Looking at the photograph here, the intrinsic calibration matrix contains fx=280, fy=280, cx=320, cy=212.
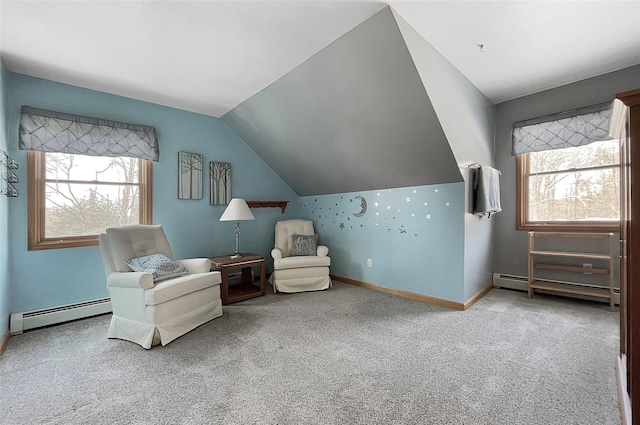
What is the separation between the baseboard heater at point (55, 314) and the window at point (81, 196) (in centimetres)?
61

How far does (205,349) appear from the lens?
85.4 inches

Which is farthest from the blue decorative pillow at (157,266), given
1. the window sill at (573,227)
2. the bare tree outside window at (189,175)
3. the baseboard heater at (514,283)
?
the window sill at (573,227)

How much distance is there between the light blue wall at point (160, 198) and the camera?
103 inches

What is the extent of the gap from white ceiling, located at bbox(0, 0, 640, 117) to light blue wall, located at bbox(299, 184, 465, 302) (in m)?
1.38

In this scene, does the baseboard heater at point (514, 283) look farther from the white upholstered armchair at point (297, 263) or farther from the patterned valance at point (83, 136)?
the patterned valance at point (83, 136)

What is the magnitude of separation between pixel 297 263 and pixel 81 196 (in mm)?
2491

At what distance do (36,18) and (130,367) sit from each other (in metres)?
2.49

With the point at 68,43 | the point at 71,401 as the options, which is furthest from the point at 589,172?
the point at 68,43

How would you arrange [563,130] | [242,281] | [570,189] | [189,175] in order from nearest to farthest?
[563,130]
[570,189]
[189,175]
[242,281]

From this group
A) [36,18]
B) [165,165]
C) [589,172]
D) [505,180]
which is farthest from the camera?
[505,180]

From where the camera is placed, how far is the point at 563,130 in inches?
127

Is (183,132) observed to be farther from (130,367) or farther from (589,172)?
(589,172)

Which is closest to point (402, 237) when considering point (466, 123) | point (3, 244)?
point (466, 123)

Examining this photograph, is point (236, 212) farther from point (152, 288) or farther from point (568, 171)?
point (568, 171)
